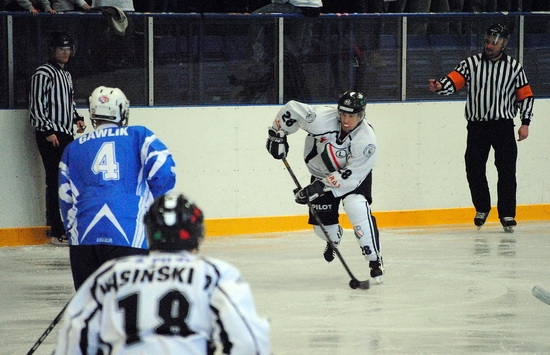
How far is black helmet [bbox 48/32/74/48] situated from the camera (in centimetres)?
716

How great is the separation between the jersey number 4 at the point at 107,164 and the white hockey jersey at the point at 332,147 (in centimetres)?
222

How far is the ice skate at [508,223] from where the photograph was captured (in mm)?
7938

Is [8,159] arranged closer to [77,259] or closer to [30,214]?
[30,214]

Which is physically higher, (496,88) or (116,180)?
(496,88)

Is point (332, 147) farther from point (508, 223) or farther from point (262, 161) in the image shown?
point (508, 223)

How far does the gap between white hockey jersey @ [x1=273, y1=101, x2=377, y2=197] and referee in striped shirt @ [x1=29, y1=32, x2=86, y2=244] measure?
161 cm

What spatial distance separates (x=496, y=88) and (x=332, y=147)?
2.23 metres

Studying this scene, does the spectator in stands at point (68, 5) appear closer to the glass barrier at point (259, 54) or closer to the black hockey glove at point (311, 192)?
the glass barrier at point (259, 54)

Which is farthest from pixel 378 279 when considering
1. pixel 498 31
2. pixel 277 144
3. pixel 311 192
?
pixel 498 31

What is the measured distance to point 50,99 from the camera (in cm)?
723

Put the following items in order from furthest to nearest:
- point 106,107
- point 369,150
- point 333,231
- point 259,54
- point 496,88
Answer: point 259,54, point 496,88, point 333,231, point 369,150, point 106,107

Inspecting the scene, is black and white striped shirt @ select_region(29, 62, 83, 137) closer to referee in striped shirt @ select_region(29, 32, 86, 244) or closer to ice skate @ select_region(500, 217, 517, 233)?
referee in striped shirt @ select_region(29, 32, 86, 244)

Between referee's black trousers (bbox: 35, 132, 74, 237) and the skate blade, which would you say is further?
referee's black trousers (bbox: 35, 132, 74, 237)

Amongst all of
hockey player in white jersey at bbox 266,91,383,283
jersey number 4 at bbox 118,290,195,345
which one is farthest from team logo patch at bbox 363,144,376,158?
jersey number 4 at bbox 118,290,195,345
